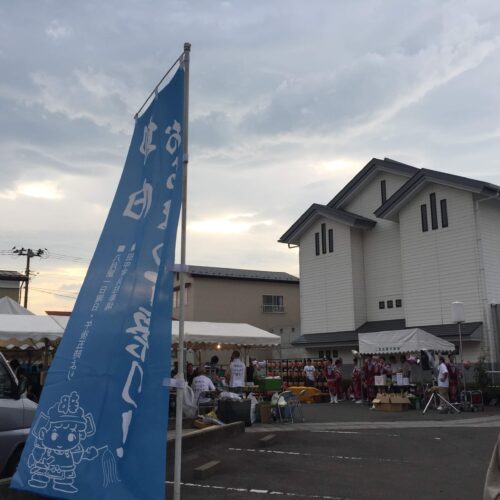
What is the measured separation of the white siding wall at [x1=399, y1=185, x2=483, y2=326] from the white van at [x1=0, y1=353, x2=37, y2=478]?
62.7 ft

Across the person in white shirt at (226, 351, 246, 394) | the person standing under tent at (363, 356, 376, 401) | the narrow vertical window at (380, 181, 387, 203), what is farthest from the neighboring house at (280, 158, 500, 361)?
the person in white shirt at (226, 351, 246, 394)

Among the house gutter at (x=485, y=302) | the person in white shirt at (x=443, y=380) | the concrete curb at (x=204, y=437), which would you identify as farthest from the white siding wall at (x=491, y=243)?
the concrete curb at (x=204, y=437)

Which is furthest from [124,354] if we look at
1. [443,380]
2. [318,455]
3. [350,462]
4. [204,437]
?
[443,380]

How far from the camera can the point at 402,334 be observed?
1827cm

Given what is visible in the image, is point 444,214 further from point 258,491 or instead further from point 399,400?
point 258,491

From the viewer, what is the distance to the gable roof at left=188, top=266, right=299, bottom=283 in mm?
37244

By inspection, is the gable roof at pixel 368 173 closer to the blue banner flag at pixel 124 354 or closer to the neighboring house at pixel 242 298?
the neighboring house at pixel 242 298

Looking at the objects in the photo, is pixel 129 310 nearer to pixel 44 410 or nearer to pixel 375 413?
pixel 44 410

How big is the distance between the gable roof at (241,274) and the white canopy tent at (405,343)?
18.7 meters

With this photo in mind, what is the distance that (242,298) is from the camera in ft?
125

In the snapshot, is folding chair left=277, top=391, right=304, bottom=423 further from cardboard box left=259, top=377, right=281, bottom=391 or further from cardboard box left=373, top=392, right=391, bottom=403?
cardboard box left=373, top=392, right=391, bottom=403

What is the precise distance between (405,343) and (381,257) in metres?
9.68

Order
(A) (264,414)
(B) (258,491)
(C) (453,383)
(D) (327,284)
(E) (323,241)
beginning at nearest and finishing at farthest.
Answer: (B) (258,491)
(A) (264,414)
(C) (453,383)
(D) (327,284)
(E) (323,241)

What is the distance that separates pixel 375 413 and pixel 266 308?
22034 mm
